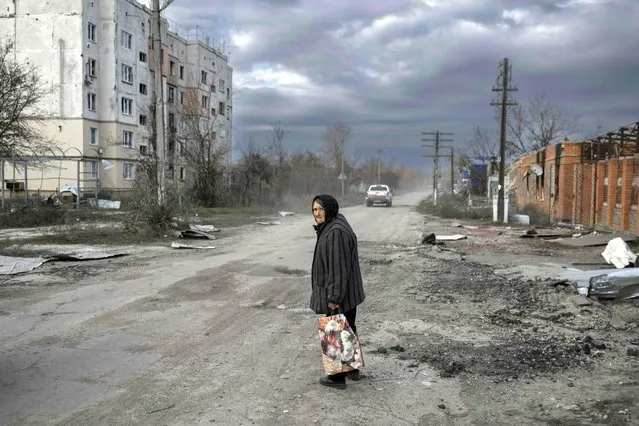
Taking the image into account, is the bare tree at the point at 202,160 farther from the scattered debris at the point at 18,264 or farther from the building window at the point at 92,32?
the scattered debris at the point at 18,264

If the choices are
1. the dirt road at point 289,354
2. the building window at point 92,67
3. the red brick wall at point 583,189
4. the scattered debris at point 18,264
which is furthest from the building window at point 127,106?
the dirt road at point 289,354

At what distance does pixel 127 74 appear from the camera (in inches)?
1868

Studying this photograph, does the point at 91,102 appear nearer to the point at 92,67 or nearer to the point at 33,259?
the point at 92,67

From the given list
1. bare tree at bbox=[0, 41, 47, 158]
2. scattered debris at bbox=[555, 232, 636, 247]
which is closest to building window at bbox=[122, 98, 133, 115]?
bare tree at bbox=[0, 41, 47, 158]

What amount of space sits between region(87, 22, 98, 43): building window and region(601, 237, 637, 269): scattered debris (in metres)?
41.1

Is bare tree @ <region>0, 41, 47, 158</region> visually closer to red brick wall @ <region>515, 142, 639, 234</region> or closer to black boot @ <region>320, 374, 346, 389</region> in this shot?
red brick wall @ <region>515, 142, 639, 234</region>

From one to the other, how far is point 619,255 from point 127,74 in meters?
43.5

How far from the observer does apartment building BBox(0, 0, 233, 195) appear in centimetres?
4203

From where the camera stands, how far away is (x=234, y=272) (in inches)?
459

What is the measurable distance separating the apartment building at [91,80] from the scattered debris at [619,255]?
27724 mm

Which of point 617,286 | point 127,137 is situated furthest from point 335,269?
point 127,137

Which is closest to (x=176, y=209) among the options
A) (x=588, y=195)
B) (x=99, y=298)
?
(x=99, y=298)

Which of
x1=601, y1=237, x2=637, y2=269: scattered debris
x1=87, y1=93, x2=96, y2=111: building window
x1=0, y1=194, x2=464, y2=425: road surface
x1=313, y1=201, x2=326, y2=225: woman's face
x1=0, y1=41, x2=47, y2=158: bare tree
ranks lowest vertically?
x1=0, y1=194, x2=464, y2=425: road surface

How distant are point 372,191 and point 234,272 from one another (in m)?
37.0
